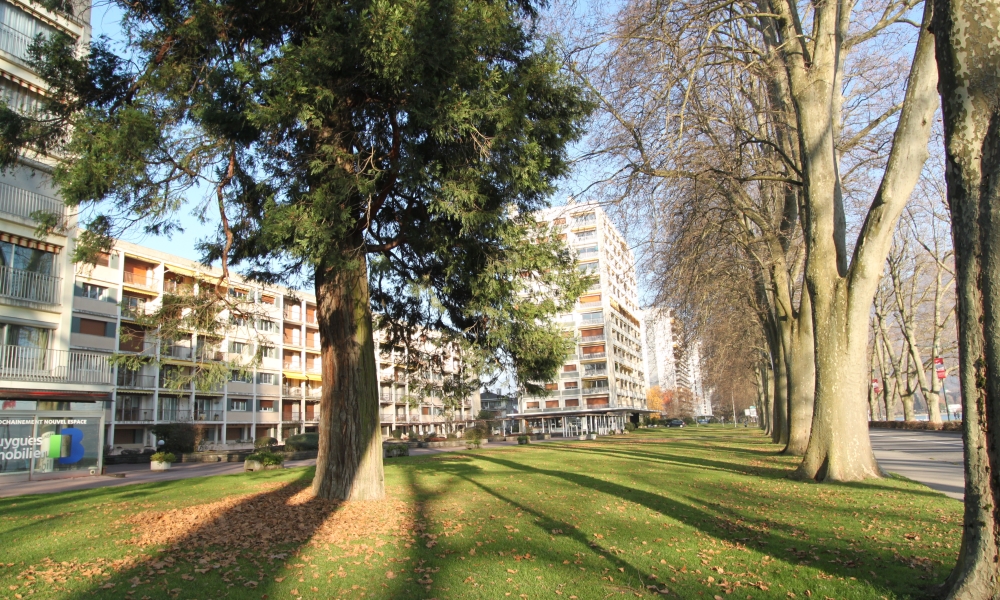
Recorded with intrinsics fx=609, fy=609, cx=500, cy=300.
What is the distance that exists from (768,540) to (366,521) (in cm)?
551

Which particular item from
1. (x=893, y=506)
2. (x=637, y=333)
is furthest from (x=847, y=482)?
(x=637, y=333)

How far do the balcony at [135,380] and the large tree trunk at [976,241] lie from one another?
4641 centimetres

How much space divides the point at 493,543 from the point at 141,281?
149 ft

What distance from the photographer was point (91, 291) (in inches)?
1567

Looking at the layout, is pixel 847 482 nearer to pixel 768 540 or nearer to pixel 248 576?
pixel 768 540

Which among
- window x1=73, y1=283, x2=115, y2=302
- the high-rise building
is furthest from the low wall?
window x1=73, y1=283, x2=115, y2=302

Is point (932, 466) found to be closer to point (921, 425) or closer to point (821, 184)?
point (821, 184)

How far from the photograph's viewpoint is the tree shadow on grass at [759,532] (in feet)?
21.1

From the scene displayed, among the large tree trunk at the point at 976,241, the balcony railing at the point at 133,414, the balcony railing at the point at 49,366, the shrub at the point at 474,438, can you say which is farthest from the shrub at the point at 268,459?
the balcony railing at the point at 133,414

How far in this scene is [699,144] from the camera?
1520cm

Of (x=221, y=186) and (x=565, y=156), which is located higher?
(x=565, y=156)

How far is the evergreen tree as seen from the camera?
865cm

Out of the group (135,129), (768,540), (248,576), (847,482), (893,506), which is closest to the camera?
(248,576)

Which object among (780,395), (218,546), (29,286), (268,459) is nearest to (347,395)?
(218,546)
